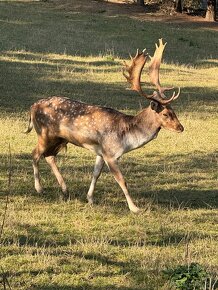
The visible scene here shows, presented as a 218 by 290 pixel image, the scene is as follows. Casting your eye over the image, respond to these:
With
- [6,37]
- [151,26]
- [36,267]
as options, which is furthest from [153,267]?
[151,26]

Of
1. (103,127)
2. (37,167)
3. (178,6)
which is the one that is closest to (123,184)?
(103,127)

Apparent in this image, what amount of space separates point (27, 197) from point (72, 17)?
116 ft

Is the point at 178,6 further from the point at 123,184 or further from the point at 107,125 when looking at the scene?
the point at 123,184

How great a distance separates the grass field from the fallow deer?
2.14ft

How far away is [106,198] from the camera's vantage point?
1065cm

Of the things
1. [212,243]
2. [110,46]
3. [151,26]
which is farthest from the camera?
[151,26]

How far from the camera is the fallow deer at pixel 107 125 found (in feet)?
32.8

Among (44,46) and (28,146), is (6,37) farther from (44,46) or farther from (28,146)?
(28,146)

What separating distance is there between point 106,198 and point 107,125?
48.9 inches

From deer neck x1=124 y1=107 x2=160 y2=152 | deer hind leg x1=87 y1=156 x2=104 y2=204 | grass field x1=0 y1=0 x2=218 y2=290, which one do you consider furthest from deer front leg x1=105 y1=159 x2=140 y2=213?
deer hind leg x1=87 y1=156 x2=104 y2=204

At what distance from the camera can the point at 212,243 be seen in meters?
8.59

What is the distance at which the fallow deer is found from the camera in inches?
394

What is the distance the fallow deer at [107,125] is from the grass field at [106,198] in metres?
0.65

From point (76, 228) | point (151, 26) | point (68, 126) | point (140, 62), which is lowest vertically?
point (151, 26)
